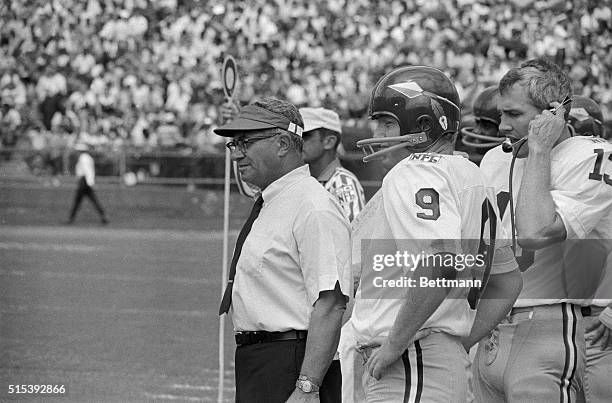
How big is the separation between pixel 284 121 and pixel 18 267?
12340 millimetres

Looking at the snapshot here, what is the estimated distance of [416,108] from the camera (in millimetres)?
4008

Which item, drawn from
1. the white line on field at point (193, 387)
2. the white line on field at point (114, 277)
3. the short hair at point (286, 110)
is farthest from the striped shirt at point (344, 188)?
the white line on field at point (114, 277)

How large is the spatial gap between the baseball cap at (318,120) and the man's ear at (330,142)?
0.15ft

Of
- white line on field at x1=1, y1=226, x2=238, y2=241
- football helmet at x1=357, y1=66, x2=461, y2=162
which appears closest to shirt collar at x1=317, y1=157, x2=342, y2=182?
football helmet at x1=357, y1=66, x2=461, y2=162

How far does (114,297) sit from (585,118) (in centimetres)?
864

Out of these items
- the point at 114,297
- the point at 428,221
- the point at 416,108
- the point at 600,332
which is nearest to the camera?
the point at 428,221

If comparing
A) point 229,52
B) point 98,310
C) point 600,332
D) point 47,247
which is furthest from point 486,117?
point 229,52

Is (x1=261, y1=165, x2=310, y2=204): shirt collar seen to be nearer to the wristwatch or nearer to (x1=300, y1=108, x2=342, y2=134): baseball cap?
the wristwatch

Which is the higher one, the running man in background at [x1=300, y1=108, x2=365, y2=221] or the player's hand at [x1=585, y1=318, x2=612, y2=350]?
the running man in background at [x1=300, y1=108, x2=365, y2=221]

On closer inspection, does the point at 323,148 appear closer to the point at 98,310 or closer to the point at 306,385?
the point at 306,385

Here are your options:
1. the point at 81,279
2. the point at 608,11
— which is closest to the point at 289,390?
the point at 81,279

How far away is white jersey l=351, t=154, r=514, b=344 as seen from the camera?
364 cm

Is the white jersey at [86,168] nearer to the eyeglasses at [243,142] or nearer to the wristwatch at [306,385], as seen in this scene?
the eyeglasses at [243,142]

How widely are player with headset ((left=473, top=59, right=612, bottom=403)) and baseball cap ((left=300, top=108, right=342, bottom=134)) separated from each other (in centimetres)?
238
